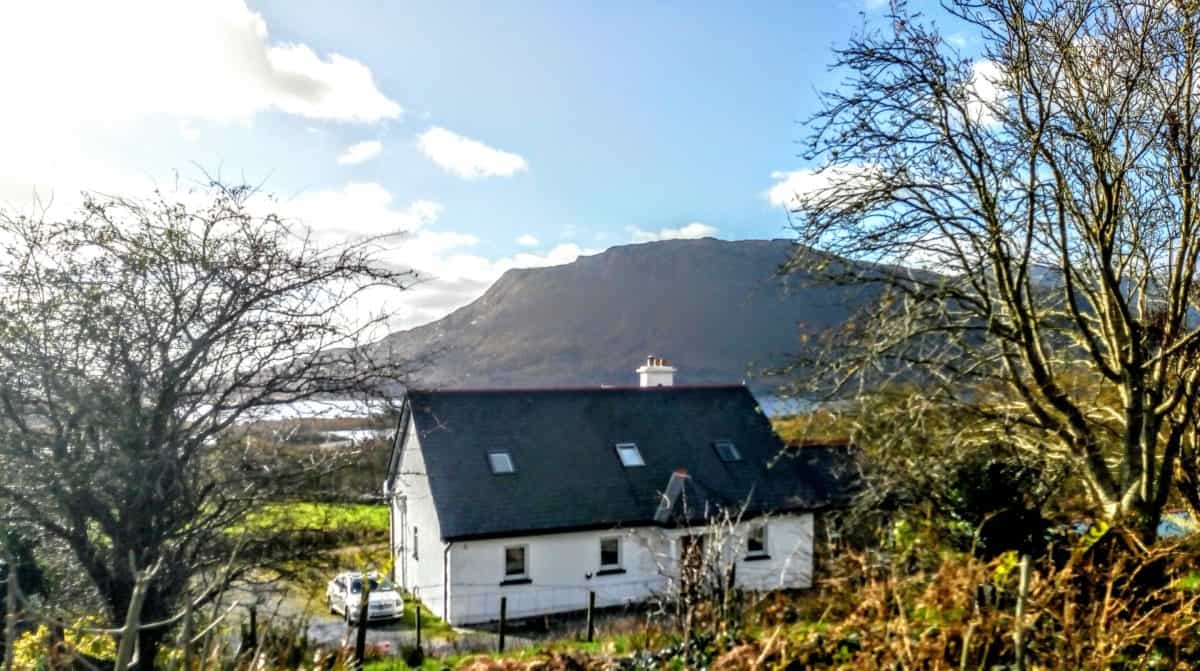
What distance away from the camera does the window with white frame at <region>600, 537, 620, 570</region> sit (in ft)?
54.4

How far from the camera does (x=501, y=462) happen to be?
16.9 metres

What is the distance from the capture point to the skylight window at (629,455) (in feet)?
58.4

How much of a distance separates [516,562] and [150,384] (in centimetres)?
1117

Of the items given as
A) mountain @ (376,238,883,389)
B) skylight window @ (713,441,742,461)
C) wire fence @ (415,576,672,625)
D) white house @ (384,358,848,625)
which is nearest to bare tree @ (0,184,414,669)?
white house @ (384,358,848,625)

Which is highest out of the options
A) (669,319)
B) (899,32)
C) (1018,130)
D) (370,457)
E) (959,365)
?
(669,319)

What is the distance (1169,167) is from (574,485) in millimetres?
12423

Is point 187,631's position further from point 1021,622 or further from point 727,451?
point 727,451

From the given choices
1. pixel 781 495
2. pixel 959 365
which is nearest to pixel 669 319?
pixel 781 495

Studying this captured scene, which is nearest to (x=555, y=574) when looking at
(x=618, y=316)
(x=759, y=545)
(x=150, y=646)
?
(x=759, y=545)

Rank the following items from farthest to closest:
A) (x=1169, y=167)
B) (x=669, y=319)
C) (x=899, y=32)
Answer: (x=669, y=319) → (x=899, y=32) → (x=1169, y=167)

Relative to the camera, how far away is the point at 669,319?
99.9 m

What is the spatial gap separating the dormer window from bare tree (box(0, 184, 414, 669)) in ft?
32.9

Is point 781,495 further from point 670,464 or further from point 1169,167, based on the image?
point 1169,167

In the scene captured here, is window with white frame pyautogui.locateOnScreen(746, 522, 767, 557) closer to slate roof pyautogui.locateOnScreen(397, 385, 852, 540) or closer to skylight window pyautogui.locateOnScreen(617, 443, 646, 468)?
slate roof pyautogui.locateOnScreen(397, 385, 852, 540)
